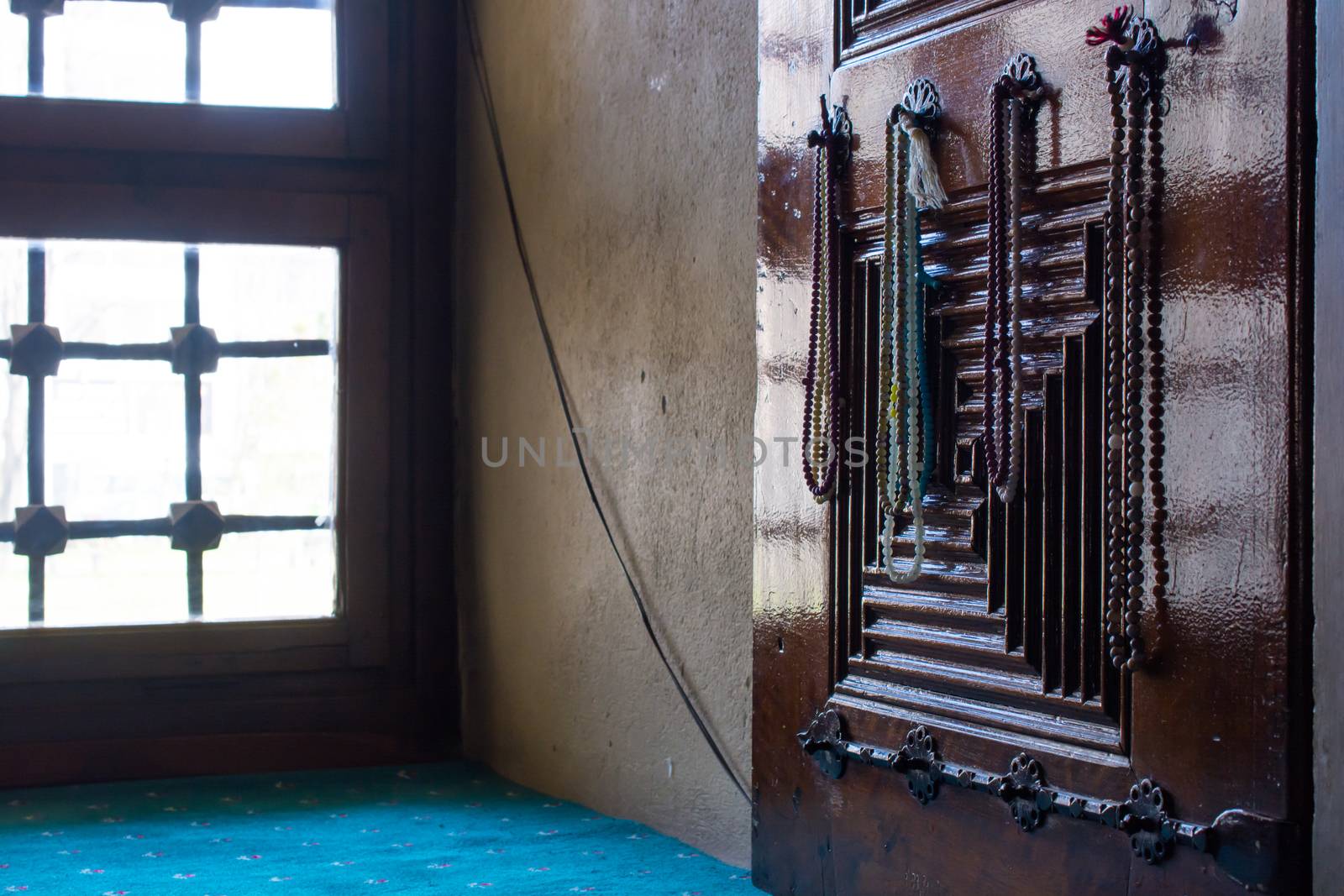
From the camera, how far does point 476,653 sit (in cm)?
229

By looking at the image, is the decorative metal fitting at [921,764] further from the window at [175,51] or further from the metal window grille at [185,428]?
the window at [175,51]

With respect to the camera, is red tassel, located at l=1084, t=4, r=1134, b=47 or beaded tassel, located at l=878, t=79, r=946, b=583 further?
beaded tassel, located at l=878, t=79, r=946, b=583

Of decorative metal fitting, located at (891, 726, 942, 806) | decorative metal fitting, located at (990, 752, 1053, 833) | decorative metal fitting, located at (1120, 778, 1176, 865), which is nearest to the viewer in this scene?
decorative metal fitting, located at (1120, 778, 1176, 865)

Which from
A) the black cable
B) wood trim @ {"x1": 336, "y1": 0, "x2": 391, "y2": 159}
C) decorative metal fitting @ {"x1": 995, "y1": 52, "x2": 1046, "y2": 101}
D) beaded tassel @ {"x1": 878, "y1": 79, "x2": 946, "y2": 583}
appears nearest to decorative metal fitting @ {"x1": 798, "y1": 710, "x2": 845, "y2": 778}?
beaded tassel @ {"x1": 878, "y1": 79, "x2": 946, "y2": 583}

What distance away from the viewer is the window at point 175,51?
2188 mm

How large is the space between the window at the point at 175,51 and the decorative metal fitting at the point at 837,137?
124 cm

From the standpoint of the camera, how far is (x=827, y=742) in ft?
4.33

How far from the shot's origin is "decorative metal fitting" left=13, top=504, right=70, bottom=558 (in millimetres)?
2164

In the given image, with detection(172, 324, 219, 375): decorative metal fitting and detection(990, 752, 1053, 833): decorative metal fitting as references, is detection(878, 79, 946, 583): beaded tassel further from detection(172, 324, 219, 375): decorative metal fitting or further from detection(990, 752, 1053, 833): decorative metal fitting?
detection(172, 324, 219, 375): decorative metal fitting

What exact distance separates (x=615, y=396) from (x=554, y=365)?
0.20 metres

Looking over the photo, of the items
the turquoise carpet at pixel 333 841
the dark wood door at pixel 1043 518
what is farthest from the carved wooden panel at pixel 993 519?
the turquoise carpet at pixel 333 841

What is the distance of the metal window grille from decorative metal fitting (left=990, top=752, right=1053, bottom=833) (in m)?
1.48

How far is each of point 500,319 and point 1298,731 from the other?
1519mm

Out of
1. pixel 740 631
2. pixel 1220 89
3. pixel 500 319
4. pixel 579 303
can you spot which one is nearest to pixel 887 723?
pixel 740 631
